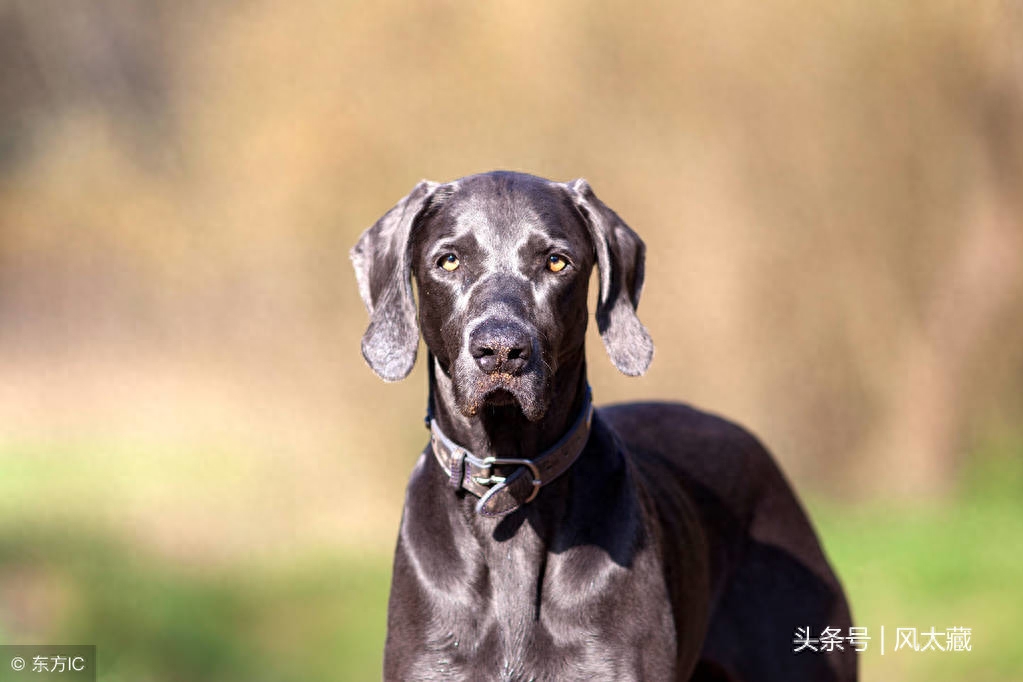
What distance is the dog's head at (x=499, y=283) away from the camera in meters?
3.23

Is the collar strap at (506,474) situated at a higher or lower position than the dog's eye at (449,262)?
lower

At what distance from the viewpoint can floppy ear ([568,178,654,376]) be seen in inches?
144

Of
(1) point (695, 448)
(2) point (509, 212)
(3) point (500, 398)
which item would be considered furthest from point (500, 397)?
(1) point (695, 448)

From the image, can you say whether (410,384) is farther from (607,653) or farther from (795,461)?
(607,653)

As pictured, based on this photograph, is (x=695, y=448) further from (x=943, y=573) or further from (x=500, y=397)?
(x=943, y=573)

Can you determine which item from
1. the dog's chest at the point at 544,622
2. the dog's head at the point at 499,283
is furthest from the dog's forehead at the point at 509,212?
the dog's chest at the point at 544,622

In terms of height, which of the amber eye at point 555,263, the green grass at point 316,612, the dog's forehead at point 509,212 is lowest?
the green grass at point 316,612

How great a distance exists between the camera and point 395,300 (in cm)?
363

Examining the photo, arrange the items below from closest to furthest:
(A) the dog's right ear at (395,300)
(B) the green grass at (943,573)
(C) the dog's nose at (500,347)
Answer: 1. (C) the dog's nose at (500,347)
2. (A) the dog's right ear at (395,300)
3. (B) the green grass at (943,573)

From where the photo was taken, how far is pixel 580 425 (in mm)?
3553

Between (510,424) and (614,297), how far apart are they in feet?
1.63

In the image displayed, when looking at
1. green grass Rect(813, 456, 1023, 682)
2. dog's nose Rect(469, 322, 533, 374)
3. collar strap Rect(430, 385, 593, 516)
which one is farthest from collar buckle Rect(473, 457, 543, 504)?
green grass Rect(813, 456, 1023, 682)

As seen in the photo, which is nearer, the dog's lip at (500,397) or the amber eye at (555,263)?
the dog's lip at (500,397)

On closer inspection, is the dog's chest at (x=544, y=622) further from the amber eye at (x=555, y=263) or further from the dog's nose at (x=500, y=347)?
the amber eye at (x=555, y=263)
